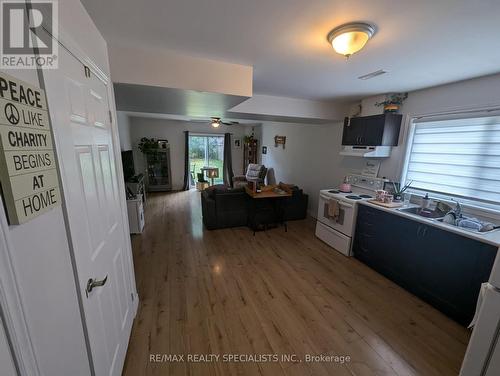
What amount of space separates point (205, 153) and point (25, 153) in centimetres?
735

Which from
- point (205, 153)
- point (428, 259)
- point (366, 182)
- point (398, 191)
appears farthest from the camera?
point (205, 153)

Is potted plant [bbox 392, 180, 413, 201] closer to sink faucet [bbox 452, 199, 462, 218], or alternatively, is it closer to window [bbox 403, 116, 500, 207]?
window [bbox 403, 116, 500, 207]

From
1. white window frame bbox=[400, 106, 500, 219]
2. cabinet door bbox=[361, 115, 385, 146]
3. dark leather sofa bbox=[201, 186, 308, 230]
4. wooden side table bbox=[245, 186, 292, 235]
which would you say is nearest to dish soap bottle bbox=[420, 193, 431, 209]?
white window frame bbox=[400, 106, 500, 219]

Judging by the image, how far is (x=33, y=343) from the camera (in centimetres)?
63

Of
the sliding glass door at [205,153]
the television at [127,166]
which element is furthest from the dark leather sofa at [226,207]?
the sliding glass door at [205,153]

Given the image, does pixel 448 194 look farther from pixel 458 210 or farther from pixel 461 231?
pixel 461 231

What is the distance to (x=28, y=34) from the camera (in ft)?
2.31

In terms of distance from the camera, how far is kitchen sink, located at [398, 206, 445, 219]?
240 cm

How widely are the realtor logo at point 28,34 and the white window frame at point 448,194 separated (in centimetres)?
358

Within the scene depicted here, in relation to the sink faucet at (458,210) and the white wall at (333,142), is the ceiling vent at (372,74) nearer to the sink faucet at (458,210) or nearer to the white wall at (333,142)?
the white wall at (333,142)

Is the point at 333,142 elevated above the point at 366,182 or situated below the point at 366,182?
above

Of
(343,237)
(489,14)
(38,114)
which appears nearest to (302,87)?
(489,14)

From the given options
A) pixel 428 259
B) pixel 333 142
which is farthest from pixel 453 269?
pixel 333 142

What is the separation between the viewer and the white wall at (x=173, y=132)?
6699 millimetres
